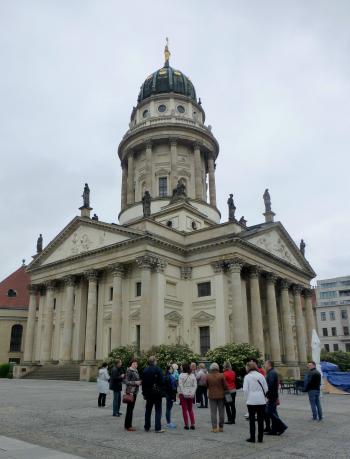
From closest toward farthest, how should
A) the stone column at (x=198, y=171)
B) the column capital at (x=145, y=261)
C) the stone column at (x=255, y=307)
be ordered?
the column capital at (x=145, y=261), the stone column at (x=255, y=307), the stone column at (x=198, y=171)

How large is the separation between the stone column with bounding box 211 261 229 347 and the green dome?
1226 inches

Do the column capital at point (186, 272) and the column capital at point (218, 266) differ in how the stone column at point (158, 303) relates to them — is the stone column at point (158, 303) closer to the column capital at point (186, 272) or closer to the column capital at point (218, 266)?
the column capital at point (186, 272)

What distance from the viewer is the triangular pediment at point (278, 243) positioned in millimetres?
43162

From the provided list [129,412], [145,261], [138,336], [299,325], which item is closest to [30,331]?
[138,336]

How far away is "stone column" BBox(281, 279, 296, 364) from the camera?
45.2 meters

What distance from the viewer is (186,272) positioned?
4147cm

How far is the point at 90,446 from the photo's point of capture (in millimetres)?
9875

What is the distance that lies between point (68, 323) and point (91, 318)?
3.77 m

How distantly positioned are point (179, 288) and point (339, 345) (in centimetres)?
6492

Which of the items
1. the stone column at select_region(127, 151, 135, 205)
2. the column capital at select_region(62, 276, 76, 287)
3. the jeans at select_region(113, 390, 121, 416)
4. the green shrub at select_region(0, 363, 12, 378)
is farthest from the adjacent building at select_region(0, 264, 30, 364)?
the jeans at select_region(113, 390, 121, 416)

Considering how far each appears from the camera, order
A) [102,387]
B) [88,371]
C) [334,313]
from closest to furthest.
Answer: [102,387]
[88,371]
[334,313]

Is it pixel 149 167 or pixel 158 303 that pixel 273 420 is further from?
pixel 149 167

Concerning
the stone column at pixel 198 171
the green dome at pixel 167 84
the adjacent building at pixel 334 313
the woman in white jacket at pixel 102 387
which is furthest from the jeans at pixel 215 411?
the adjacent building at pixel 334 313

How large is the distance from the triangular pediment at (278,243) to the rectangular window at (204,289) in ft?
19.1
